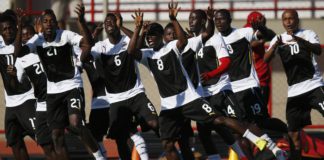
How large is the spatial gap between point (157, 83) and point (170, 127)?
0.62 metres

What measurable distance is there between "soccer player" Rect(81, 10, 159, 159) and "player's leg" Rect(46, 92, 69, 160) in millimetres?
651

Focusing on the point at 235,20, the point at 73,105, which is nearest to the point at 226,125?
the point at 73,105

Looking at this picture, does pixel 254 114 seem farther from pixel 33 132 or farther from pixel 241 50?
pixel 33 132

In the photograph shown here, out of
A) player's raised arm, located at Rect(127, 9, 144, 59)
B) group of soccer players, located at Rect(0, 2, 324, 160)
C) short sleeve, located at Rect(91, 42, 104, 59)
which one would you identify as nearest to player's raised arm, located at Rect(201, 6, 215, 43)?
group of soccer players, located at Rect(0, 2, 324, 160)

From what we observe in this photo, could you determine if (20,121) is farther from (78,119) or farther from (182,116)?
(182,116)

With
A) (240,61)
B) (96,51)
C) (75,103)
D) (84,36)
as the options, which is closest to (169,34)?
(96,51)

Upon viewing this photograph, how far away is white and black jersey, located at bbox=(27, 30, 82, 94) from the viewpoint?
14.5 m

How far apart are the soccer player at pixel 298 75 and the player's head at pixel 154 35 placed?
1724 mm

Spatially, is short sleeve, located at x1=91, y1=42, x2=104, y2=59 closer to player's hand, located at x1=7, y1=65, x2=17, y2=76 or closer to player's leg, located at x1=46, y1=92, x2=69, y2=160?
player's leg, located at x1=46, y1=92, x2=69, y2=160

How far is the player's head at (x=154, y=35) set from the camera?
14117 mm

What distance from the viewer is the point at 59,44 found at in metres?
14.5

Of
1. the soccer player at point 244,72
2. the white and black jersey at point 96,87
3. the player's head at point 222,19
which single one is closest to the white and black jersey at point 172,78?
the player's head at point 222,19

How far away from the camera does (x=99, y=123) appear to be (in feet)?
51.5

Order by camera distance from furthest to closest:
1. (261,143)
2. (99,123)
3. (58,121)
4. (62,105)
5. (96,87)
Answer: (96,87) < (99,123) < (62,105) < (58,121) < (261,143)
